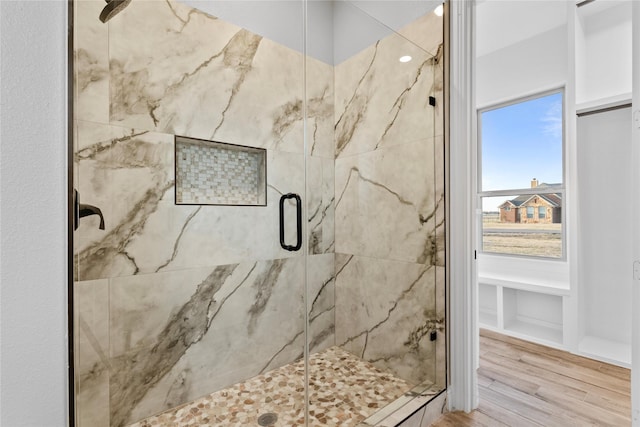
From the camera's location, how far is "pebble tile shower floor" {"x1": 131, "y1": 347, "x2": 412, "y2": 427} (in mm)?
1551

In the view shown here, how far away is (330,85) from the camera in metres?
1.96

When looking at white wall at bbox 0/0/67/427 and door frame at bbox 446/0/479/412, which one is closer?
white wall at bbox 0/0/67/427

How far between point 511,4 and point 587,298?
230 centimetres

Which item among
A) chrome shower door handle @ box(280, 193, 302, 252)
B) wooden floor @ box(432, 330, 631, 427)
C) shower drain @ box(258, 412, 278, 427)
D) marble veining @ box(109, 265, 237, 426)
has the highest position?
chrome shower door handle @ box(280, 193, 302, 252)

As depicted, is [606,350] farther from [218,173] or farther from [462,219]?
[218,173]

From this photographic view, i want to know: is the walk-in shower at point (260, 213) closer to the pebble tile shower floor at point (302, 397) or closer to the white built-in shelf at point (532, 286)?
the pebble tile shower floor at point (302, 397)

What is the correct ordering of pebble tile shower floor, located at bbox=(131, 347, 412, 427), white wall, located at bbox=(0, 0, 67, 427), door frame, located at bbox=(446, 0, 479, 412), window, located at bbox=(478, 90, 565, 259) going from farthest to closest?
1. window, located at bbox=(478, 90, 565, 259)
2. door frame, located at bbox=(446, 0, 479, 412)
3. pebble tile shower floor, located at bbox=(131, 347, 412, 427)
4. white wall, located at bbox=(0, 0, 67, 427)

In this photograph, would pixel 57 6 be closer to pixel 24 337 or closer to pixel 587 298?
pixel 24 337

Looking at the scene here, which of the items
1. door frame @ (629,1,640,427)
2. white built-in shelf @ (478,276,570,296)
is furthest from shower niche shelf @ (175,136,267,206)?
white built-in shelf @ (478,276,570,296)

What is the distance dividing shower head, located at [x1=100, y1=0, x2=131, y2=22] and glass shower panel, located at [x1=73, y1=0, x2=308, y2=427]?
0.04 ft

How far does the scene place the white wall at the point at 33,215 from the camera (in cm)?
59

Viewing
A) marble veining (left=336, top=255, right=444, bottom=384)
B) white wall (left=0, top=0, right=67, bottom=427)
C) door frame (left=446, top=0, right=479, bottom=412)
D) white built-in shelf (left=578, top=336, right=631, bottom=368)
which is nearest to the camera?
white wall (left=0, top=0, right=67, bottom=427)

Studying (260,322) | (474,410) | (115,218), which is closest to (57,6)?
(115,218)

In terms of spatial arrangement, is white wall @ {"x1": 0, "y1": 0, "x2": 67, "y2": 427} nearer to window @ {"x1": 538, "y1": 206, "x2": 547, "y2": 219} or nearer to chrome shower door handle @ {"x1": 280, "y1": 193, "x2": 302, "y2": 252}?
chrome shower door handle @ {"x1": 280, "y1": 193, "x2": 302, "y2": 252}
